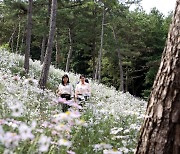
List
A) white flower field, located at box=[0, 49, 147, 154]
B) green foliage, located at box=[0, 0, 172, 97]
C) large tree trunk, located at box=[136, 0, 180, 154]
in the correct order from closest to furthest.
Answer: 1. large tree trunk, located at box=[136, 0, 180, 154]
2. white flower field, located at box=[0, 49, 147, 154]
3. green foliage, located at box=[0, 0, 172, 97]

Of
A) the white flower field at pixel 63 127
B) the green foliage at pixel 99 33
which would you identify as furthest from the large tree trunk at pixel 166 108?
the green foliage at pixel 99 33

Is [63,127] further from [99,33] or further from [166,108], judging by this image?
[99,33]

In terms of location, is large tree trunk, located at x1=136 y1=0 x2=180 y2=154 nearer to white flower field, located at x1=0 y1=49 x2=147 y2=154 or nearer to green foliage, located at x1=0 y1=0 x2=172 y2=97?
white flower field, located at x1=0 y1=49 x2=147 y2=154

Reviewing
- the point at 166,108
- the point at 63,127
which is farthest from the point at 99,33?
the point at 63,127

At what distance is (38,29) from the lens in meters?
25.3

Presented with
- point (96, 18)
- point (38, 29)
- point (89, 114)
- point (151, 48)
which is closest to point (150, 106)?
point (89, 114)

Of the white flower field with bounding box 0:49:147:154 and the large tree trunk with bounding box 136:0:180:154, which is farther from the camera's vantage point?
the white flower field with bounding box 0:49:147:154

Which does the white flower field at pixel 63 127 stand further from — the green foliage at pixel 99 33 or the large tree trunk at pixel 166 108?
the green foliage at pixel 99 33

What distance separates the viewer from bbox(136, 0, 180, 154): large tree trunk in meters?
3.40

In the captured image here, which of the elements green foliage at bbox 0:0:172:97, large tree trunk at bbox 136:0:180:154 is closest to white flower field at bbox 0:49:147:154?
large tree trunk at bbox 136:0:180:154

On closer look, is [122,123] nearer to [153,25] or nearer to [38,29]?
[38,29]

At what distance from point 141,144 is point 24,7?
65.0ft

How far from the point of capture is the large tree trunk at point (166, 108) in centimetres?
340

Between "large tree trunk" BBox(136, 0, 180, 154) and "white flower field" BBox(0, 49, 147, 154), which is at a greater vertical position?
"large tree trunk" BBox(136, 0, 180, 154)
